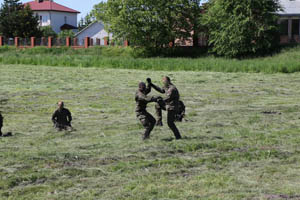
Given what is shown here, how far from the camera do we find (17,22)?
78.4 metres

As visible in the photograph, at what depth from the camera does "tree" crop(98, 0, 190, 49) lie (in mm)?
55156

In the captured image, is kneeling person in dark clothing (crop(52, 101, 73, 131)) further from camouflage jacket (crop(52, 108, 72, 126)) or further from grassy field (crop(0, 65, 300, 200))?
grassy field (crop(0, 65, 300, 200))

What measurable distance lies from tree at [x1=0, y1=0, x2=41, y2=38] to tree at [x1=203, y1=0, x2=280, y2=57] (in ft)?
113

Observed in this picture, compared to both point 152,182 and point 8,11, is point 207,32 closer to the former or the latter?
point 8,11

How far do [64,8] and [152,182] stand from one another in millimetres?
105196

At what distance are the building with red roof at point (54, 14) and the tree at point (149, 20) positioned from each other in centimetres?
5191

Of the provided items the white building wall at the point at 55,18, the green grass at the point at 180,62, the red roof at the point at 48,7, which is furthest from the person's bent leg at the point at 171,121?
the white building wall at the point at 55,18

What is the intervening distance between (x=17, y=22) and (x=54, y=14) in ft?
96.8

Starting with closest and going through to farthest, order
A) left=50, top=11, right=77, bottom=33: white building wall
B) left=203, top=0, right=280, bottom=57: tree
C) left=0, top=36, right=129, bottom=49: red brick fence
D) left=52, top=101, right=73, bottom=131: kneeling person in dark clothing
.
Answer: left=52, top=101, right=73, bottom=131: kneeling person in dark clothing, left=203, top=0, right=280, bottom=57: tree, left=0, top=36, right=129, bottom=49: red brick fence, left=50, top=11, right=77, bottom=33: white building wall

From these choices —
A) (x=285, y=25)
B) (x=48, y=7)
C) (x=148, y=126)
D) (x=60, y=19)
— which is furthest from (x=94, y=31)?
(x=148, y=126)

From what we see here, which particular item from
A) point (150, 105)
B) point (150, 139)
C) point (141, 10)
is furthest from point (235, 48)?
point (150, 139)

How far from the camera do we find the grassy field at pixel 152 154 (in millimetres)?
7961

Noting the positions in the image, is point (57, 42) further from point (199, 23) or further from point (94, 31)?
point (94, 31)

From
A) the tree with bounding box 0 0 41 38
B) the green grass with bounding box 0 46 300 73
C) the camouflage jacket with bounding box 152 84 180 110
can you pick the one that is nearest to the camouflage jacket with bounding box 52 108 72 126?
the camouflage jacket with bounding box 152 84 180 110
